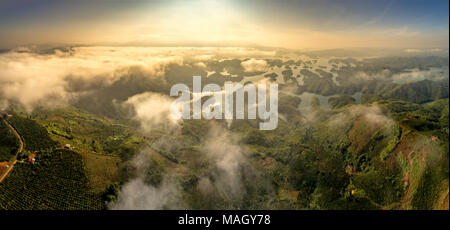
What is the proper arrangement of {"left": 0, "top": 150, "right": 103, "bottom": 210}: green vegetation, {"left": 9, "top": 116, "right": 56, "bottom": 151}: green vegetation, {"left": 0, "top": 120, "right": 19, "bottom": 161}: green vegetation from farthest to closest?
{"left": 9, "top": 116, "right": 56, "bottom": 151}: green vegetation → {"left": 0, "top": 120, "right": 19, "bottom": 161}: green vegetation → {"left": 0, "top": 150, "right": 103, "bottom": 210}: green vegetation

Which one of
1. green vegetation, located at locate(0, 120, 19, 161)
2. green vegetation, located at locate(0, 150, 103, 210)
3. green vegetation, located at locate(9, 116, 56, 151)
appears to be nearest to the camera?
green vegetation, located at locate(0, 150, 103, 210)

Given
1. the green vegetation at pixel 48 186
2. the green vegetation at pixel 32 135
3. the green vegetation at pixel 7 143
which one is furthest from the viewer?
the green vegetation at pixel 32 135

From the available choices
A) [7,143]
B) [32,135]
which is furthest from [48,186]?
[32,135]

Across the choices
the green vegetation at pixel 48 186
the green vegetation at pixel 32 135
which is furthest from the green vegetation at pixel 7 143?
the green vegetation at pixel 48 186

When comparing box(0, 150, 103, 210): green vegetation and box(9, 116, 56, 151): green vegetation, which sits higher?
box(9, 116, 56, 151): green vegetation

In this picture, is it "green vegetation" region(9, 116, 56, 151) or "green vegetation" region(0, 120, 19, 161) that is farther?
"green vegetation" region(9, 116, 56, 151)

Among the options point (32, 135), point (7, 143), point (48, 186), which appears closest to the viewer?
point (48, 186)

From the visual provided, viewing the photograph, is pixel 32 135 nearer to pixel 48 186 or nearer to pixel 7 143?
pixel 7 143

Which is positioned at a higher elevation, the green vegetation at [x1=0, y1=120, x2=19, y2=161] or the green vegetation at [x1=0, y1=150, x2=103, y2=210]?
the green vegetation at [x1=0, y1=120, x2=19, y2=161]

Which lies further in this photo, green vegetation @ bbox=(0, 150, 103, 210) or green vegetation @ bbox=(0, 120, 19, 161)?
green vegetation @ bbox=(0, 120, 19, 161)

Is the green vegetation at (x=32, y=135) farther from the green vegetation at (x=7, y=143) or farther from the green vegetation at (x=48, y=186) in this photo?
the green vegetation at (x=48, y=186)

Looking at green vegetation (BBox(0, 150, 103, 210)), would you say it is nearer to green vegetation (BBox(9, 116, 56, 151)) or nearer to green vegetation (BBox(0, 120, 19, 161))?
green vegetation (BBox(0, 120, 19, 161))

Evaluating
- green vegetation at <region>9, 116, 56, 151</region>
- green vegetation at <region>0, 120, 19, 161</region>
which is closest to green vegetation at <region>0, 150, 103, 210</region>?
green vegetation at <region>0, 120, 19, 161</region>
